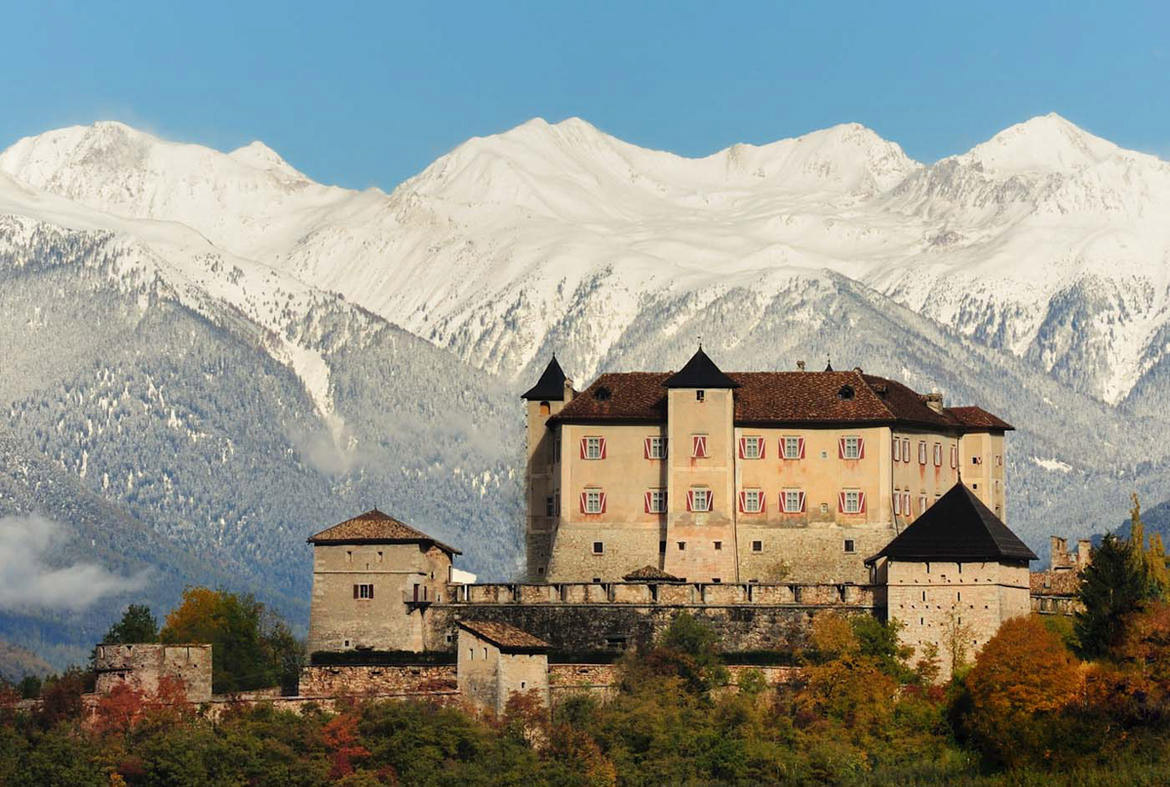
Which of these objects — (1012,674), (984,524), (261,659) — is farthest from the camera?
(261,659)

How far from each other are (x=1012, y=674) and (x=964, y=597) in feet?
20.2

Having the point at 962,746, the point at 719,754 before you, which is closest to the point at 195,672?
the point at 719,754

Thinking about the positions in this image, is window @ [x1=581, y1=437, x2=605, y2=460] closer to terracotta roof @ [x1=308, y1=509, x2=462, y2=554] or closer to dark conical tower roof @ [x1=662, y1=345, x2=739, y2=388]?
dark conical tower roof @ [x1=662, y1=345, x2=739, y2=388]

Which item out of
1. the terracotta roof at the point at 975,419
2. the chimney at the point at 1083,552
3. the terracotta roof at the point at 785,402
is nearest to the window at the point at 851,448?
the terracotta roof at the point at 785,402

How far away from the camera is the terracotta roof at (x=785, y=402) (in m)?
120

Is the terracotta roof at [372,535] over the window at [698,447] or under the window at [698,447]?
under

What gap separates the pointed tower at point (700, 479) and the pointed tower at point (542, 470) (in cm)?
618

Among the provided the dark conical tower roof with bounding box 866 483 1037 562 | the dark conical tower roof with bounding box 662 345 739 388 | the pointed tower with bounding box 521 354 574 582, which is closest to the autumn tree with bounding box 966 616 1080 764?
the dark conical tower roof with bounding box 866 483 1037 562

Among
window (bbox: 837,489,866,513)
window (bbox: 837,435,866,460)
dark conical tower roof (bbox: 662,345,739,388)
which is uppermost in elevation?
dark conical tower roof (bbox: 662,345,739,388)

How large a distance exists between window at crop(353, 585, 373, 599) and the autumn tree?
2545 centimetres

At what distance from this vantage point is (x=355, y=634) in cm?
11050

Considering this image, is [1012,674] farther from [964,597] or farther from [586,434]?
[586,434]

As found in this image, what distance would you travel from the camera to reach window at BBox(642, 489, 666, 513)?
12038 cm

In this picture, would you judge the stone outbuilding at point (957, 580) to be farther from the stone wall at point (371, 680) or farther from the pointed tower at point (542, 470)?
the pointed tower at point (542, 470)
